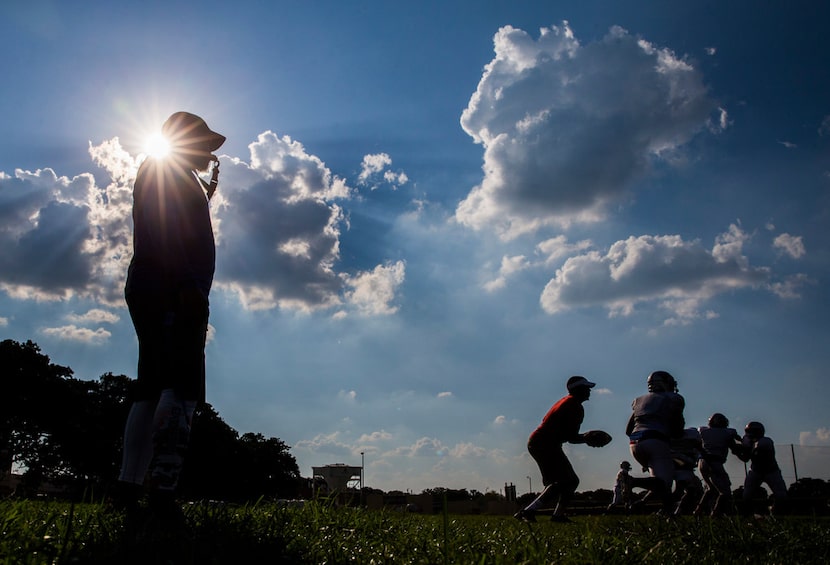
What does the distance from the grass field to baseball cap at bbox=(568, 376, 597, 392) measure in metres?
4.08

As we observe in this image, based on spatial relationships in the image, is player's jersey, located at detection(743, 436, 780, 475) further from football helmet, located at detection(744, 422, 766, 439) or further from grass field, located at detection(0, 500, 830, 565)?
grass field, located at detection(0, 500, 830, 565)

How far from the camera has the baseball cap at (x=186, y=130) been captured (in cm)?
455

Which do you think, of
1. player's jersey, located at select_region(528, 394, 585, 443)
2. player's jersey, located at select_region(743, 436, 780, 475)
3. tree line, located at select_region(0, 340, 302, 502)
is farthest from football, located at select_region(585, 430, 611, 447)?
tree line, located at select_region(0, 340, 302, 502)

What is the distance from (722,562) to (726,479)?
9.95m

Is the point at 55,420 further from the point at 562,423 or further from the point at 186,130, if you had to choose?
the point at 186,130

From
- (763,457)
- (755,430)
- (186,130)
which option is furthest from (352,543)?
(755,430)

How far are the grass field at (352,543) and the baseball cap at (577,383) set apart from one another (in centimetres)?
408

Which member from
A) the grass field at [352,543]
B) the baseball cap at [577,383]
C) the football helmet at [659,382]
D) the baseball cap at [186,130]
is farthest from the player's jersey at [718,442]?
the baseball cap at [186,130]

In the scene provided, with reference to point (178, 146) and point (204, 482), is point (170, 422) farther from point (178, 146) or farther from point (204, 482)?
point (204, 482)

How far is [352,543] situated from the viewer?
3482mm

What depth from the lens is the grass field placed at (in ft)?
8.14

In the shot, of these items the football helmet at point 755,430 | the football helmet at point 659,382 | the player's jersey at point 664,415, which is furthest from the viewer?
the football helmet at point 755,430

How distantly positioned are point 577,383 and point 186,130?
706 centimetres

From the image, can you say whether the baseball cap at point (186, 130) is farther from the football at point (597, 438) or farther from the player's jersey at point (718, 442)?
the player's jersey at point (718, 442)
